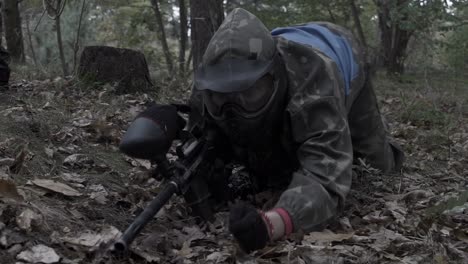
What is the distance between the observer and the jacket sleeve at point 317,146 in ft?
8.50

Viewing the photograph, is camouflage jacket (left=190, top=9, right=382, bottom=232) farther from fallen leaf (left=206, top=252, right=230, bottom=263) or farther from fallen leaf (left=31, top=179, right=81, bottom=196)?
fallen leaf (left=31, top=179, right=81, bottom=196)

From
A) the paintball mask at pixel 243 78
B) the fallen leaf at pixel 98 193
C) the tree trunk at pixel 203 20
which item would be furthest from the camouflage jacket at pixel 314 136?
the tree trunk at pixel 203 20

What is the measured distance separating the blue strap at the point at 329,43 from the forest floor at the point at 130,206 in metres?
0.65

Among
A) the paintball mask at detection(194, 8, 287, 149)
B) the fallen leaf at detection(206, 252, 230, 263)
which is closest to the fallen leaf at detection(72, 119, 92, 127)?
the paintball mask at detection(194, 8, 287, 149)

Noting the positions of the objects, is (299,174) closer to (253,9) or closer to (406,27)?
(406,27)

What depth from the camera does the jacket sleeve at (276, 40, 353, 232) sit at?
2.59 meters

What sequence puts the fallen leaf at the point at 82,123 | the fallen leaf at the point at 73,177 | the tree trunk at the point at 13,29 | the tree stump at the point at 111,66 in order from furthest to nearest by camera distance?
the tree trunk at the point at 13,29, the tree stump at the point at 111,66, the fallen leaf at the point at 82,123, the fallen leaf at the point at 73,177

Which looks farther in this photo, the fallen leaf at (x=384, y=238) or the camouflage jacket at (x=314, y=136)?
the fallen leaf at (x=384, y=238)

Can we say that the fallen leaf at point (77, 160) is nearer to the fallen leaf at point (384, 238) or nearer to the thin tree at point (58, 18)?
the fallen leaf at point (384, 238)

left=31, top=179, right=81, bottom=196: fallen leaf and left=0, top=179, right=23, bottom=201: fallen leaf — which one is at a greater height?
left=0, top=179, right=23, bottom=201: fallen leaf

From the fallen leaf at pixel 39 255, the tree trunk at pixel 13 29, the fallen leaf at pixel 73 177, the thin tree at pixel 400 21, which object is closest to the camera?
the fallen leaf at pixel 39 255

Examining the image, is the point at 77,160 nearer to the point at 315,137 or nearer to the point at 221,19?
the point at 315,137

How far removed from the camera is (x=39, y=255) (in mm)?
2252

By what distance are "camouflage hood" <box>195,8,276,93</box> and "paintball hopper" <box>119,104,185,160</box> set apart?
11.1 inches
